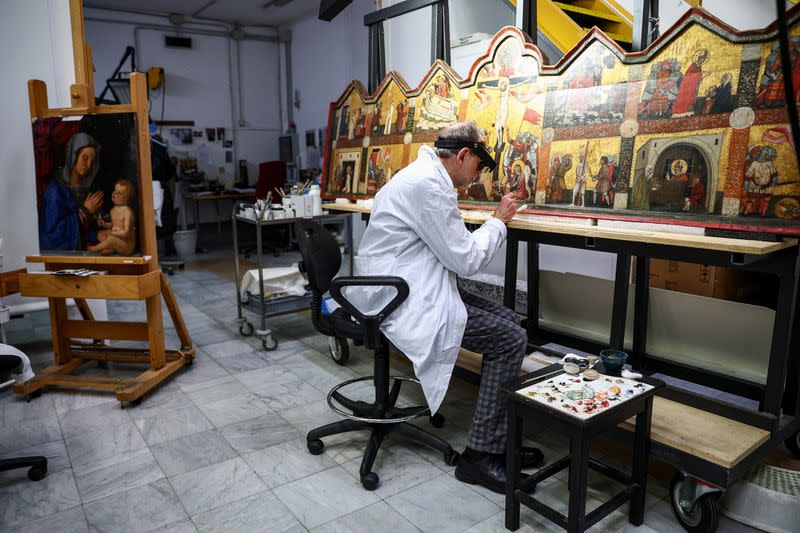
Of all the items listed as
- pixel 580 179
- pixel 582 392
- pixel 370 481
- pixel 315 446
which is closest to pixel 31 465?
pixel 315 446

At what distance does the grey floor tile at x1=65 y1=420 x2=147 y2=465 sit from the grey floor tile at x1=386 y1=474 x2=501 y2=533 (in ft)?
4.04

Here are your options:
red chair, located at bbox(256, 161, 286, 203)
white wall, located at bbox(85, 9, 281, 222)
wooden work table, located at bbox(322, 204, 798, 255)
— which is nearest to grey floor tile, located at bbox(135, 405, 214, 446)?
wooden work table, located at bbox(322, 204, 798, 255)

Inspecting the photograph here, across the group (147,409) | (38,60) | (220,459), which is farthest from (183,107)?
(220,459)

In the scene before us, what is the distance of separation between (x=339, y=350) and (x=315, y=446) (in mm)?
1052

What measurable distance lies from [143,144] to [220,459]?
5.40 ft

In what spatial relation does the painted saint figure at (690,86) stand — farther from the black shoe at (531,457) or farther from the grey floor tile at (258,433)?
the grey floor tile at (258,433)

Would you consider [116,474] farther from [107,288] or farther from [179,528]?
[107,288]

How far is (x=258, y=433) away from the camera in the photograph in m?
2.59

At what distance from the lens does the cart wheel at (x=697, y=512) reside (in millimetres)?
1804

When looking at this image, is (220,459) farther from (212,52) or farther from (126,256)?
(212,52)

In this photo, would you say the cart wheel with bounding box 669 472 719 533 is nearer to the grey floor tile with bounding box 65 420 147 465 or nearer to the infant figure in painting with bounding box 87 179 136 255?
the grey floor tile with bounding box 65 420 147 465

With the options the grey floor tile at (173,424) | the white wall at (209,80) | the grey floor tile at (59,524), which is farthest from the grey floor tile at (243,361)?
the white wall at (209,80)

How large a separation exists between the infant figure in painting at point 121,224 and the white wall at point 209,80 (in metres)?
5.66

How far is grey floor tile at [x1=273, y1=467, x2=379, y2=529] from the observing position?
2.00 meters
